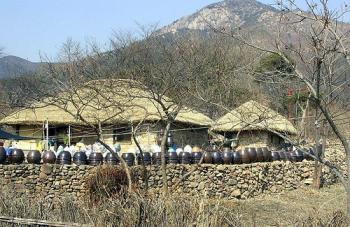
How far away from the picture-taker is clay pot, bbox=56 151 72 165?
1614cm

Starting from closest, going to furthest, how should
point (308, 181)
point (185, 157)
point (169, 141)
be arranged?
point (185, 157) → point (308, 181) → point (169, 141)

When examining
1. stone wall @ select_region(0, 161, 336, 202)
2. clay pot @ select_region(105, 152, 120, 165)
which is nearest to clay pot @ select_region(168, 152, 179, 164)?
stone wall @ select_region(0, 161, 336, 202)

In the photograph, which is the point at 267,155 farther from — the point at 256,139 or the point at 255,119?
the point at 255,119

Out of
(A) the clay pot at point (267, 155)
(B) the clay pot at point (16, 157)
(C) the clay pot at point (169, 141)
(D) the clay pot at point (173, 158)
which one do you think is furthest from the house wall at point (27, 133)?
(A) the clay pot at point (267, 155)

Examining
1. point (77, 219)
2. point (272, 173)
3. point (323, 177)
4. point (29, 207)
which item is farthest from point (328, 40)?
point (323, 177)

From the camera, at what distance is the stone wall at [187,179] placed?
51.4 ft

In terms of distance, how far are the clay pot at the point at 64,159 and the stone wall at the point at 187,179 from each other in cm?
24

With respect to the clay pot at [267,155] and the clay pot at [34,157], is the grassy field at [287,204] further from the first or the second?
the clay pot at [34,157]

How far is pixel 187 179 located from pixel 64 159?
12.0 ft

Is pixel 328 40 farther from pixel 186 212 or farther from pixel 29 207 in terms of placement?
pixel 29 207

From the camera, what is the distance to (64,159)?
53.1ft

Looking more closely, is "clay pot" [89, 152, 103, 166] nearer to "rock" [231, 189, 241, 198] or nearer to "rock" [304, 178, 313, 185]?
"rock" [231, 189, 241, 198]

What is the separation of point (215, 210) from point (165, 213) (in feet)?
2.01

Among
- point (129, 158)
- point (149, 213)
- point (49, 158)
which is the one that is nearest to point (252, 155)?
point (129, 158)
